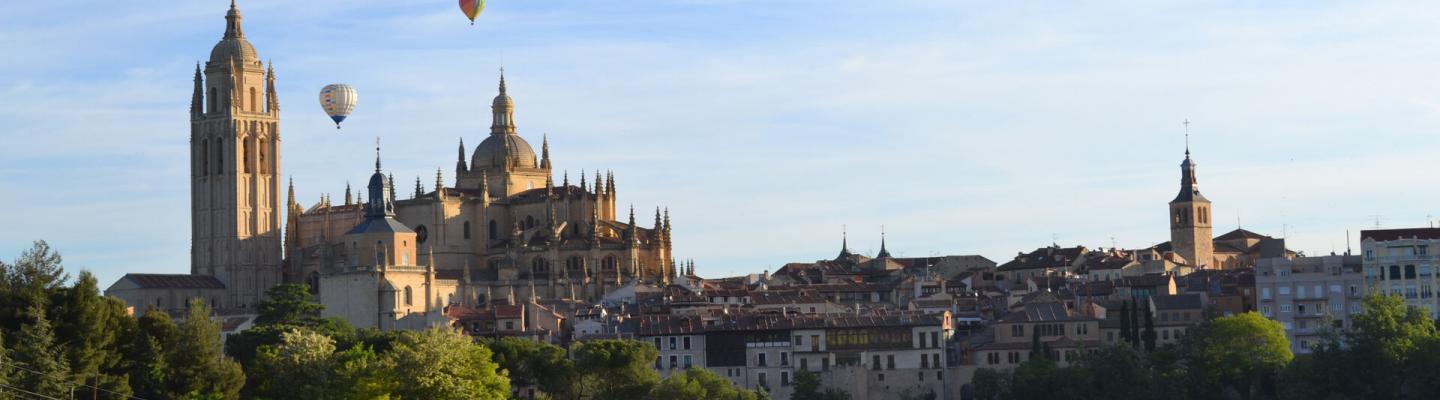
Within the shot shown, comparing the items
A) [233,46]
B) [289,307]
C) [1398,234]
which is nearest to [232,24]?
[233,46]

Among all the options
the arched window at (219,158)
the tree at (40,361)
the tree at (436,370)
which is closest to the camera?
the tree at (40,361)

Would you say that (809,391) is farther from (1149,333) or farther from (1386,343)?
(1386,343)

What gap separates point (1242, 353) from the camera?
Answer: 9244 centimetres

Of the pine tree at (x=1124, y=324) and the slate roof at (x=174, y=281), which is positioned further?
the slate roof at (x=174, y=281)

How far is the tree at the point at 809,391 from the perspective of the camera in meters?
93.6

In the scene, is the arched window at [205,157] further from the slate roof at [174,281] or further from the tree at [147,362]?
the tree at [147,362]

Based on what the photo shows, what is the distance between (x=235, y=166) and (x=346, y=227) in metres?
5.44

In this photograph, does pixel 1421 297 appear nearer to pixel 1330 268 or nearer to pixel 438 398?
pixel 1330 268

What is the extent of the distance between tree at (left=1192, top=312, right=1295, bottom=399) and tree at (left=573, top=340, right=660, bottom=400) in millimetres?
17707

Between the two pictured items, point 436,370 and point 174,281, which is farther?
point 174,281

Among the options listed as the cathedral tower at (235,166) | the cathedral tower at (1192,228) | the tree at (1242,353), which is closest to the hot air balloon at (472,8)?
the tree at (1242,353)

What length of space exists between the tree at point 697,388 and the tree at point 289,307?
1753 cm

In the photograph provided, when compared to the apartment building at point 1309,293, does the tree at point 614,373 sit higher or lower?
lower

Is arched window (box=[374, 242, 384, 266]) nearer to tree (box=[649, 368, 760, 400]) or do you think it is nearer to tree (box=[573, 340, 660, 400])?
tree (box=[649, 368, 760, 400])
